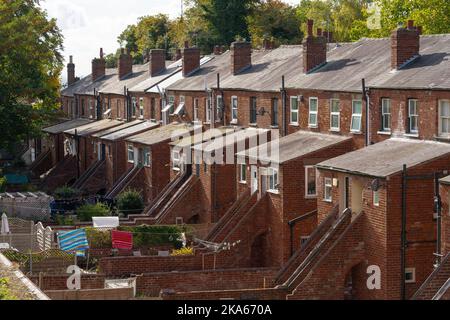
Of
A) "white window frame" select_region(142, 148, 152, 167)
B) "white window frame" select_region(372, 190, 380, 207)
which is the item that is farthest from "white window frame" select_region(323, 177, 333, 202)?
"white window frame" select_region(142, 148, 152, 167)

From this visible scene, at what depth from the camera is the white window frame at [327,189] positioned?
38831 millimetres

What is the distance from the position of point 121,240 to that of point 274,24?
57032 millimetres

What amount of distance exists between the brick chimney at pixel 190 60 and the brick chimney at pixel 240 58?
7.43 meters

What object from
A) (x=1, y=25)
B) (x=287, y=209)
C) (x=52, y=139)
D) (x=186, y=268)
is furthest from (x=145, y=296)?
(x=52, y=139)

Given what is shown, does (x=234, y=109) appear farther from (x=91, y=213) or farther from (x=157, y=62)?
(x=157, y=62)

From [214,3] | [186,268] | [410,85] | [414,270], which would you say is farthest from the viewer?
[214,3]

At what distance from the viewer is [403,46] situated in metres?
41.3

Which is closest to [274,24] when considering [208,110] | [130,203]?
[208,110]

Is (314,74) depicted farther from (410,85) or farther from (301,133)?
(410,85)

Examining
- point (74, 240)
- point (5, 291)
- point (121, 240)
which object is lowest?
point (121, 240)

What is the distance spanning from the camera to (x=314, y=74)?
4725cm

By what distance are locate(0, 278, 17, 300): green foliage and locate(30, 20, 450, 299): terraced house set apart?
7.37 m

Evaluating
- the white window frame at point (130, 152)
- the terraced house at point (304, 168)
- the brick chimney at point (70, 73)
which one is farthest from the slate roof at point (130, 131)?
the brick chimney at point (70, 73)

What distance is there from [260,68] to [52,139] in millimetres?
30161
